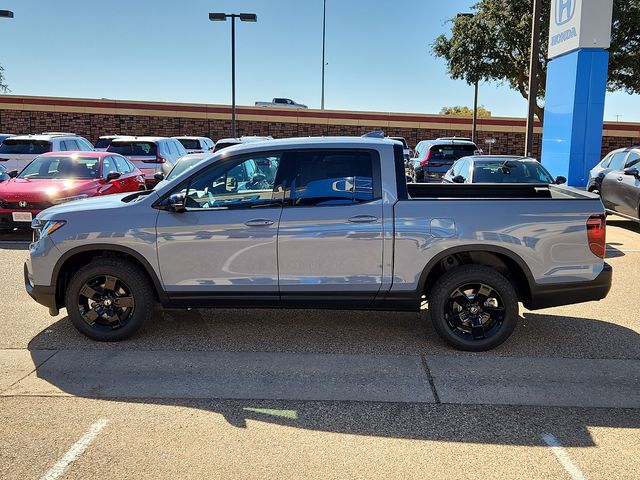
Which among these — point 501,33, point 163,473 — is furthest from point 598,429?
point 501,33

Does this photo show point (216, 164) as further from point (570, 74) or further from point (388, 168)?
point (570, 74)

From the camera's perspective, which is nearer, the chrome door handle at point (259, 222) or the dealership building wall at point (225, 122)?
the chrome door handle at point (259, 222)

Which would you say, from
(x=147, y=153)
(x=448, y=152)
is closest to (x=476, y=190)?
(x=448, y=152)

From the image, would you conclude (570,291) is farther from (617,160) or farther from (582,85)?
(582,85)

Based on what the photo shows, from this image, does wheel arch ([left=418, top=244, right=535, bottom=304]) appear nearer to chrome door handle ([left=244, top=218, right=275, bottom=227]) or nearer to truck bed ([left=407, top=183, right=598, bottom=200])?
truck bed ([left=407, top=183, right=598, bottom=200])

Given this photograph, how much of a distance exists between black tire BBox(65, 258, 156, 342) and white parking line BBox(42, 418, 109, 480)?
1510 millimetres

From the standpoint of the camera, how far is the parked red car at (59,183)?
10344mm

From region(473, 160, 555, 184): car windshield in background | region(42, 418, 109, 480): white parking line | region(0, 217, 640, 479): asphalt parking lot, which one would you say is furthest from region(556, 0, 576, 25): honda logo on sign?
region(42, 418, 109, 480): white parking line

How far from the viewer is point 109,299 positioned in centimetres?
547

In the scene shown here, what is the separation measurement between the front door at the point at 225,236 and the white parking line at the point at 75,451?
5.26ft

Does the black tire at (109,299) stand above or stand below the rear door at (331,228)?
below

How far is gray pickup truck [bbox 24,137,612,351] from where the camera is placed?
5152 mm

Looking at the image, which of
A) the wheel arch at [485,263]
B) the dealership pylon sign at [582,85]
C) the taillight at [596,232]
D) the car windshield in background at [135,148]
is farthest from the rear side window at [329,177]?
the car windshield in background at [135,148]

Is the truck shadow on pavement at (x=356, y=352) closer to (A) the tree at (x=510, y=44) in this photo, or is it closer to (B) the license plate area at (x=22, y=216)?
(B) the license plate area at (x=22, y=216)
